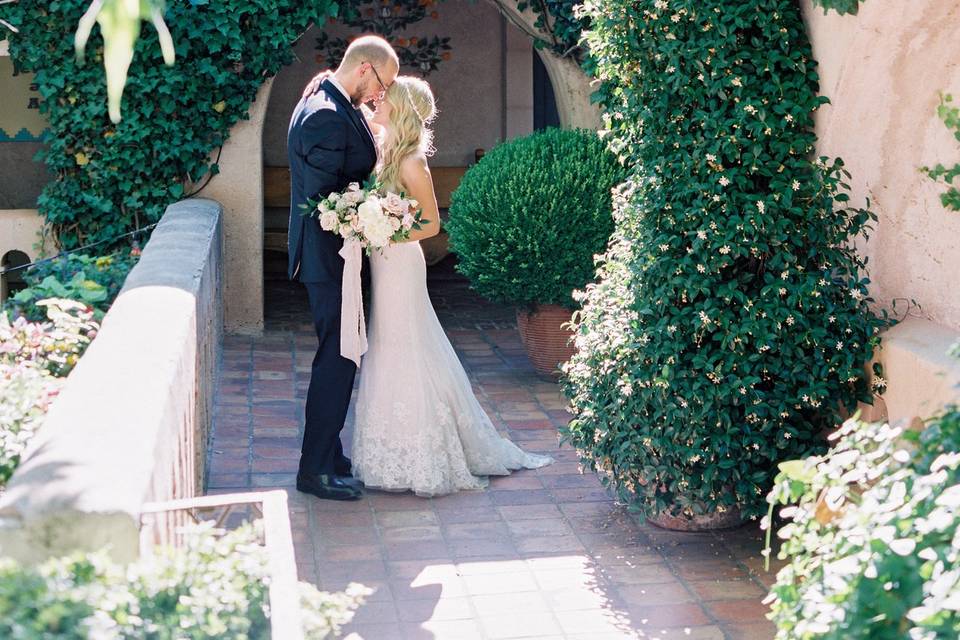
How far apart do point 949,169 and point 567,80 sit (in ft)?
18.0

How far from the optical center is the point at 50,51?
8.67 metres

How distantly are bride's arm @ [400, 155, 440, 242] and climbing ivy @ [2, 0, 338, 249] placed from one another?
356 cm

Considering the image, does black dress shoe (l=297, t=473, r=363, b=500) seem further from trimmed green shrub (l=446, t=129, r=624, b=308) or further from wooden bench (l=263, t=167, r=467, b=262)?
wooden bench (l=263, t=167, r=467, b=262)

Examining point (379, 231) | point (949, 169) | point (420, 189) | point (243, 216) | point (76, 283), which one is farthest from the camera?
point (243, 216)

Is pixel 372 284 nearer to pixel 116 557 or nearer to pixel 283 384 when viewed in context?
pixel 283 384

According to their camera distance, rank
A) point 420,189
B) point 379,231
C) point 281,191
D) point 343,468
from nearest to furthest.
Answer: point 379,231 → point 420,189 → point 343,468 → point 281,191

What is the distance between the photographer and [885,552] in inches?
104

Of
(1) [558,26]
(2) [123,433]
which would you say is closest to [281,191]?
(1) [558,26]

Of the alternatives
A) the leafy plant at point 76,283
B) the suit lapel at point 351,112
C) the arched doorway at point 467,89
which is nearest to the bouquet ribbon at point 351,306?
the suit lapel at point 351,112

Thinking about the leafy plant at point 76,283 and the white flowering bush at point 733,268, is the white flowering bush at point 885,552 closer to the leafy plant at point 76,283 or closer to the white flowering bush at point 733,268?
the white flowering bush at point 733,268

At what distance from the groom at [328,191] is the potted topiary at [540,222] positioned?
197 cm

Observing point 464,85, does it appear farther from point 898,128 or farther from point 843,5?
point 843,5

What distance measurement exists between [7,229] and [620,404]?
20.2 ft

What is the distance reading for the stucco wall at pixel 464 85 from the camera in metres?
12.2
